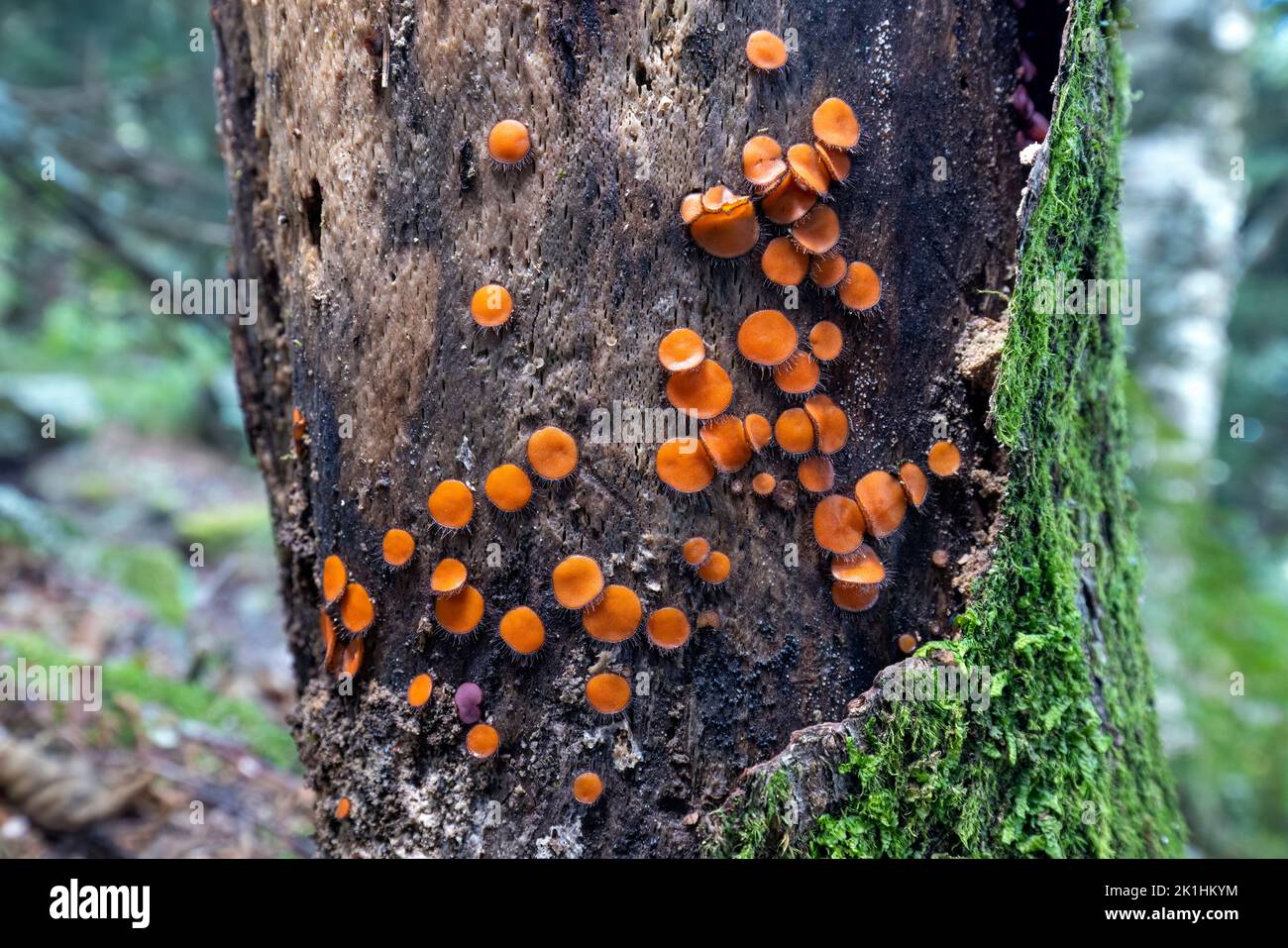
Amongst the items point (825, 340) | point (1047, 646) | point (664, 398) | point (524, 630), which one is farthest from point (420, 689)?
point (1047, 646)

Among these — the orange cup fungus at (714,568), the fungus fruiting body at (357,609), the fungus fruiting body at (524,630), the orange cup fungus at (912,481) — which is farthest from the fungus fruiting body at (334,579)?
the orange cup fungus at (912,481)

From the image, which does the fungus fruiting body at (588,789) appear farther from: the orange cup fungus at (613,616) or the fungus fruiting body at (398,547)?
the fungus fruiting body at (398,547)

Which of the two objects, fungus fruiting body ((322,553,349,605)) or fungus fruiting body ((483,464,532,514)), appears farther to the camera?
fungus fruiting body ((322,553,349,605))

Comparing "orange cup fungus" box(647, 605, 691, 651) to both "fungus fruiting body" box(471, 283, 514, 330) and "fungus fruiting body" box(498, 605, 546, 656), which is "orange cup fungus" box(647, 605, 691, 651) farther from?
"fungus fruiting body" box(471, 283, 514, 330)

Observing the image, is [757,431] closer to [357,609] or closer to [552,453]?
[552,453]

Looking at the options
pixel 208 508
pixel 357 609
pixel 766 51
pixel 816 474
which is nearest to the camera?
pixel 766 51

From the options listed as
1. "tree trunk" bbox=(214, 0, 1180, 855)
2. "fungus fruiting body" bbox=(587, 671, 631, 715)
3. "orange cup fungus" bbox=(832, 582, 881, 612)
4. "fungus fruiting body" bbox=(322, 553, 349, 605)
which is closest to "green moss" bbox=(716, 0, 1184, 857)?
"tree trunk" bbox=(214, 0, 1180, 855)

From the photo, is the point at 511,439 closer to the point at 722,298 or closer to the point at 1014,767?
the point at 722,298
